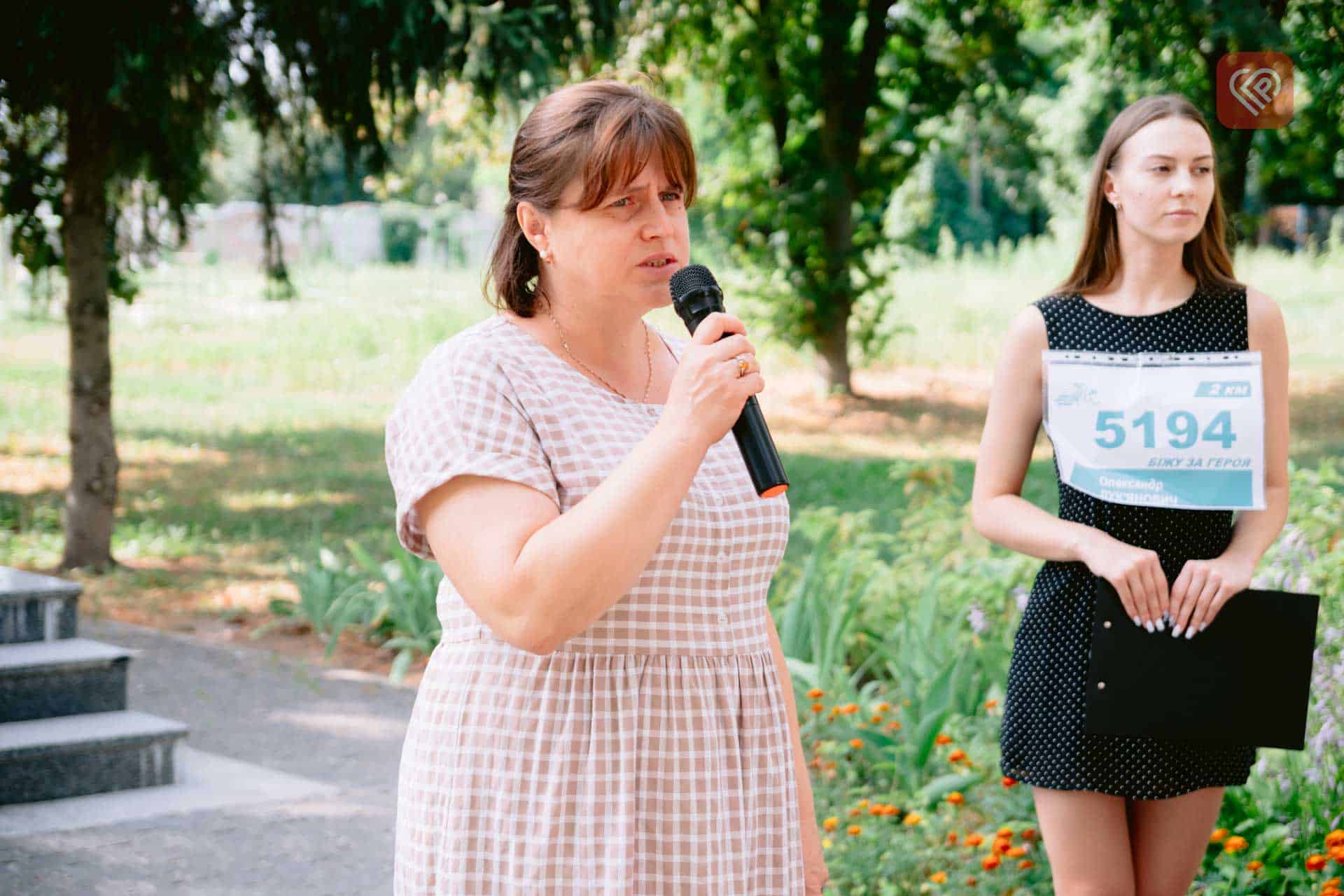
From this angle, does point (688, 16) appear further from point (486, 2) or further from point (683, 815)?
point (683, 815)

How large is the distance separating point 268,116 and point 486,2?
4.94 ft

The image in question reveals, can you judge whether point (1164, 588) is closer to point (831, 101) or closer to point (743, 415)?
point (743, 415)

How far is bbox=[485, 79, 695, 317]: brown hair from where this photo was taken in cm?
188

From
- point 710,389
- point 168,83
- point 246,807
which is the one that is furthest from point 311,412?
point 710,389

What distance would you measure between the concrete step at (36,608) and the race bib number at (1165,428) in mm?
4117

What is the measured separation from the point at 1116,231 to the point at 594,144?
122cm

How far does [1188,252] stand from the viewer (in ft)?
8.76

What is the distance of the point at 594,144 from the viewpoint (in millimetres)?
1887

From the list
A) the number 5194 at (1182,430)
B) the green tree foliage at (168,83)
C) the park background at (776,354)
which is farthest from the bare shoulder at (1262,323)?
the green tree foliage at (168,83)

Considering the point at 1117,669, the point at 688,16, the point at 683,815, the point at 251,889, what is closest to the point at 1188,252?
the point at 1117,669

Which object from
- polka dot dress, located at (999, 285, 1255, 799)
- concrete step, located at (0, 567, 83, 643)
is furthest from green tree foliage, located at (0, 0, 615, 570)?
polka dot dress, located at (999, 285, 1255, 799)

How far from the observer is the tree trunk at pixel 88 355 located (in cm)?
861

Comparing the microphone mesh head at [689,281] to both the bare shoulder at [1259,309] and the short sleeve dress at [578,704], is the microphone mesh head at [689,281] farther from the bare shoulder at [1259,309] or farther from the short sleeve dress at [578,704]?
the bare shoulder at [1259,309]

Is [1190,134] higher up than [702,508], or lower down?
higher up
